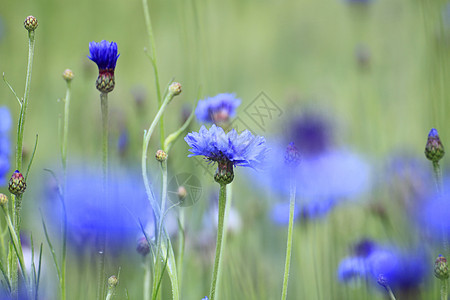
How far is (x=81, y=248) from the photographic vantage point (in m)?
0.80

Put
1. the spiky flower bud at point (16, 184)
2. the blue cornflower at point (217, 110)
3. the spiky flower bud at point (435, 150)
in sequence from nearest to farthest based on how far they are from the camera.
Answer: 1. the spiky flower bud at point (16, 184)
2. the spiky flower bud at point (435, 150)
3. the blue cornflower at point (217, 110)


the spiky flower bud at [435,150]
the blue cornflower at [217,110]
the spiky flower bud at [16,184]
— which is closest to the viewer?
the spiky flower bud at [16,184]

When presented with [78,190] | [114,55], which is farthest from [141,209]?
[114,55]

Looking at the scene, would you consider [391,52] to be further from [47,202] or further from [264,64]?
[47,202]

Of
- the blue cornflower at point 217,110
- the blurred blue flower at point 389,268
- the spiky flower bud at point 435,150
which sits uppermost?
the blue cornflower at point 217,110

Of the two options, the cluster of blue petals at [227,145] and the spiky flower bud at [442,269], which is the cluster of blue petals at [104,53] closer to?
the cluster of blue petals at [227,145]

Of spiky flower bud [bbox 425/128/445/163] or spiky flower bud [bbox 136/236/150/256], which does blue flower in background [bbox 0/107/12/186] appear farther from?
spiky flower bud [bbox 425/128/445/163]

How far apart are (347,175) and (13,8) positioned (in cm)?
183

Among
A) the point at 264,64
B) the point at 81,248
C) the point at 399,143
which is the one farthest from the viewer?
the point at 264,64

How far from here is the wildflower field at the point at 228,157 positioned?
2.15 ft

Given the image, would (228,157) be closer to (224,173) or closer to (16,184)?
(224,173)

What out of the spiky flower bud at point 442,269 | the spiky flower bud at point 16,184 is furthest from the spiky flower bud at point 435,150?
the spiky flower bud at point 16,184

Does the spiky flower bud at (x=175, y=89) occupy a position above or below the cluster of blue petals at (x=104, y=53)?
below

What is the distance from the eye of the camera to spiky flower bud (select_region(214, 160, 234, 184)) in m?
0.60
